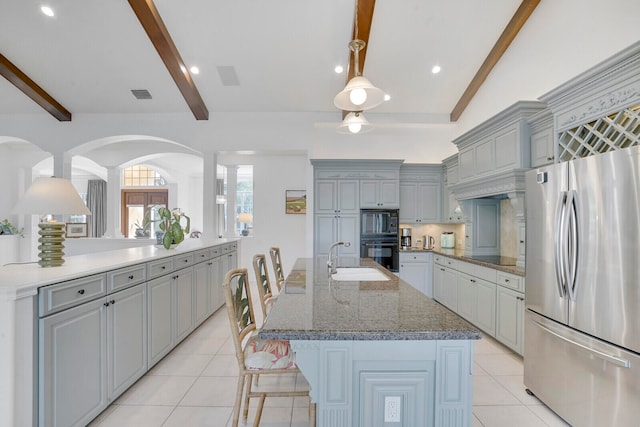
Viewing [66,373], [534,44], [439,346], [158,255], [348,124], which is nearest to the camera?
[439,346]

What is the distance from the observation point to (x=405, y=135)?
18.4ft

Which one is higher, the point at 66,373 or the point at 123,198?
the point at 123,198

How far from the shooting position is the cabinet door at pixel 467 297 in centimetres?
369

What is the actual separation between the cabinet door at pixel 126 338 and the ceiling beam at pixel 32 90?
417cm

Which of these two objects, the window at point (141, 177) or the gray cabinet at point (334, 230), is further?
the window at point (141, 177)

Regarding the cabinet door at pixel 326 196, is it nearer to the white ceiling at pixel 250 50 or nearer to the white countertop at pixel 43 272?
the white ceiling at pixel 250 50

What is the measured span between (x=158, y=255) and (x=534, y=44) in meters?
4.63

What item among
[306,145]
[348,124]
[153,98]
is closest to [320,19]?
[348,124]

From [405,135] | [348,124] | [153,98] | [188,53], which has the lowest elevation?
[348,124]

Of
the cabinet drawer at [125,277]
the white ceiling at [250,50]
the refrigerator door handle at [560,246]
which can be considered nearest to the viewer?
the refrigerator door handle at [560,246]

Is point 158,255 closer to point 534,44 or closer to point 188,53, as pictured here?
point 188,53

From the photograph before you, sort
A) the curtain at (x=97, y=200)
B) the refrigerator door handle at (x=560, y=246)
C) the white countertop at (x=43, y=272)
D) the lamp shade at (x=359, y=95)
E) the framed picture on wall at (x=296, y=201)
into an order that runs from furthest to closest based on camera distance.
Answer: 1. the curtain at (x=97, y=200)
2. the framed picture on wall at (x=296, y=201)
3. the lamp shade at (x=359, y=95)
4. the refrigerator door handle at (x=560, y=246)
5. the white countertop at (x=43, y=272)

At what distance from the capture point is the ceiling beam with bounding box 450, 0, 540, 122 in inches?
145

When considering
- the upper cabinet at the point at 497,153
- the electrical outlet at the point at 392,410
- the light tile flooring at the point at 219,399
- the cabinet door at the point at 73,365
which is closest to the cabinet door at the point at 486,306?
the light tile flooring at the point at 219,399
